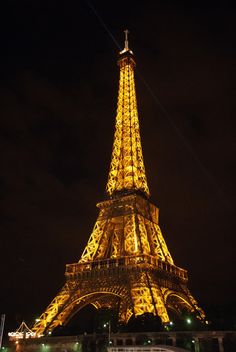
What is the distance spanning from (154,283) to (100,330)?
6443 millimetres

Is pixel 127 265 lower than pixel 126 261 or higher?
lower

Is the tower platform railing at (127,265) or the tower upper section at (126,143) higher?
the tower upper section at (126,143)

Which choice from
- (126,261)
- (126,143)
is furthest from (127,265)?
(126,143)

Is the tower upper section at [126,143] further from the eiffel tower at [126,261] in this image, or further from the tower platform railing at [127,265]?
the tower platform railing at [127,265]

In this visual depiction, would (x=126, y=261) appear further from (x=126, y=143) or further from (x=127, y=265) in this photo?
(x=126, y=143)

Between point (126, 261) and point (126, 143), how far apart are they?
17743 mm

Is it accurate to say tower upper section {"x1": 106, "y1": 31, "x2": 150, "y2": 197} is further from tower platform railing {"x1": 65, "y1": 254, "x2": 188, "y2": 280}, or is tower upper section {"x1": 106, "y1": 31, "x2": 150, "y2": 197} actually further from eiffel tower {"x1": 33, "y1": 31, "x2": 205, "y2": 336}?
tower platform railing {"x1": 65, "y1": 254, "x2": 188, "y2": 280}

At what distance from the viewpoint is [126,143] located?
158 feet

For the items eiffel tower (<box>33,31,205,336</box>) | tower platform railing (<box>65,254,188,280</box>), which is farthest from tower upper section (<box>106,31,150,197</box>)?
tower platform railing (<box>65,254,188,280</box>)

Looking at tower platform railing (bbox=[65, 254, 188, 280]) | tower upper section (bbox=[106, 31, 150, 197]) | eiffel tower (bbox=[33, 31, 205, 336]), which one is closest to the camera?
eiffel tower (bbox=[33, 31, 205, 336])

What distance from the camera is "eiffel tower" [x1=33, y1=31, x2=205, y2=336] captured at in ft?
110

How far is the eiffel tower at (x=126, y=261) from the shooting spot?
33.6 m

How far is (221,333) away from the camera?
27.6m

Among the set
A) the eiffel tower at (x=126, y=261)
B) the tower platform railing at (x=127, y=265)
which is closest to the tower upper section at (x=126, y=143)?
the eiffel tower at (x=126, y=261)
